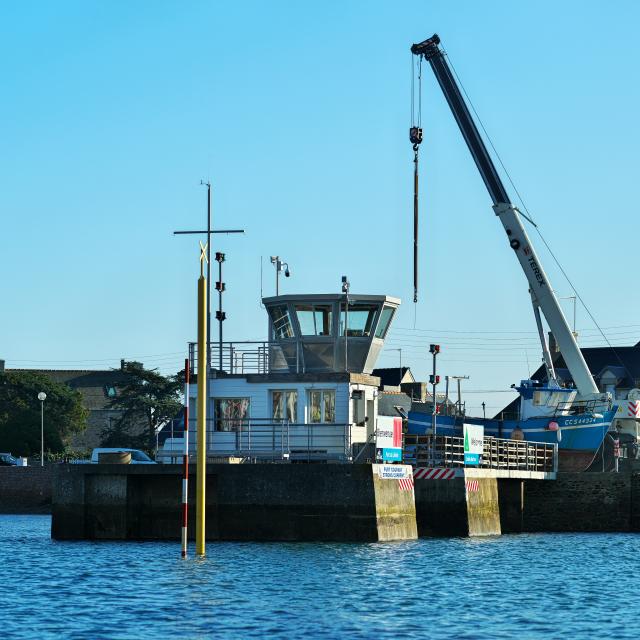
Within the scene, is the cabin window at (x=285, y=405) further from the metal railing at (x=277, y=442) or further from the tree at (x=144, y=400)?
the tree at (x=144, y=400)

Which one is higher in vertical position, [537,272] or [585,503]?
[537,272]

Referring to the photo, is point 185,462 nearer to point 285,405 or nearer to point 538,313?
point 285,405

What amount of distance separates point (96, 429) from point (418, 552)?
10344 centimetres

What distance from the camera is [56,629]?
95.2 ft

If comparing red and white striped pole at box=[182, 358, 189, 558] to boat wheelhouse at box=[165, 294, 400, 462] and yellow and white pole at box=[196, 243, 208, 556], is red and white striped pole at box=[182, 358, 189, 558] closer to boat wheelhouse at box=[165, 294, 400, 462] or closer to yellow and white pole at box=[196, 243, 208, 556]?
yellow and white pole at box=[196, 243, 208, 556]

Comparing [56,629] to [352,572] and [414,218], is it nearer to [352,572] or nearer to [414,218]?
[352,572]

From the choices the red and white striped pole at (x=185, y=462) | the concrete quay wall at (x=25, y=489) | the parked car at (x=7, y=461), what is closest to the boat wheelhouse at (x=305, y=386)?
the red and white striped pole at (x=185, y=462)

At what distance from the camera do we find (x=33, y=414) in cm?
12388

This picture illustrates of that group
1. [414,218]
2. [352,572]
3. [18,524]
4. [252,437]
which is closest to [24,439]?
[18,524]

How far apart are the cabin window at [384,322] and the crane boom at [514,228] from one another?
16106mm

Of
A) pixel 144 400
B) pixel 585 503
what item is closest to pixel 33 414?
pixel 144 400

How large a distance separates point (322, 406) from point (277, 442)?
190 centimetres

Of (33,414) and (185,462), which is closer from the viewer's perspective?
(185,462)

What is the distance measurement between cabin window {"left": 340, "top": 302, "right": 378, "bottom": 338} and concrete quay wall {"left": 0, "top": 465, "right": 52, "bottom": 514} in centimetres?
4456
